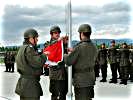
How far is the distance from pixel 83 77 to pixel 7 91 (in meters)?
6.59

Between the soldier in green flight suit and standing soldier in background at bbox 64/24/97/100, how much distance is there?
0.57 metres

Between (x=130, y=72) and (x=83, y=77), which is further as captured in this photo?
(x=130, y=72)

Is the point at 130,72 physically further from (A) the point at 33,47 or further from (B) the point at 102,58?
(A) the point at 33,47

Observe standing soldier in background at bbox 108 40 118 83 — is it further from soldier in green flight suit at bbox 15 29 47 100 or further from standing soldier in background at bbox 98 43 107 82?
soldier in green flight suit at bbox 15 29 47 100

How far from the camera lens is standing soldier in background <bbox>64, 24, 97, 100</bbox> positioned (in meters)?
7.70

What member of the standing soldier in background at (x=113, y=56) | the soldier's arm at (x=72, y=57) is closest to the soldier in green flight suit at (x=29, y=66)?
the soldier's arm at (x=72, y=57)

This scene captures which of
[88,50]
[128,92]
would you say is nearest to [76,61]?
[88,50]

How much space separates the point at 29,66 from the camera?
7.31 metres

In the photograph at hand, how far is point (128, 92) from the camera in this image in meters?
13.2

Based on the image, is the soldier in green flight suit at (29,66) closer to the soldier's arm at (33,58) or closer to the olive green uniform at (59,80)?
the soldier's arm at (33,58)

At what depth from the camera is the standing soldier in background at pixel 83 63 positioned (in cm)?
770

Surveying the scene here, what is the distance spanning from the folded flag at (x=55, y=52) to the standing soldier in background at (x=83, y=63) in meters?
0.50

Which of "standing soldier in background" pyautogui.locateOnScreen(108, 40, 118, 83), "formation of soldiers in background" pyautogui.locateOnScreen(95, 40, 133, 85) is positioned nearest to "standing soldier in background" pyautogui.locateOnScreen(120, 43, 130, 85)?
"formation of soldiers in background" pyautogui.locateOnScreen(95, 40, 133, 85)

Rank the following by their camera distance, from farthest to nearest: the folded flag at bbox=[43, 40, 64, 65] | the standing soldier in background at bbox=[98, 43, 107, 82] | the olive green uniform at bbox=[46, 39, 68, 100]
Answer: the standing soldier in background at bbox=[98, 43, 107, 82] < the olive green uniform at bbox=[46, 39, 68, 100] < the folded flag at bbox=[43, 40, 64, 65]
